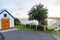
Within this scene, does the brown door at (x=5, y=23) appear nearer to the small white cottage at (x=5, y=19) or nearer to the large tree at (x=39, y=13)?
the small white cottage at (x=5, y=19)

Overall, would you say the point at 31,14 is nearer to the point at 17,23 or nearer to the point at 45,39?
the point at 17,23

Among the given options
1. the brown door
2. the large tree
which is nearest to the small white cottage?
the brown door

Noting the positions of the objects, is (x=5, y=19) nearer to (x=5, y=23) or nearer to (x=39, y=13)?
(x=5, y=23)

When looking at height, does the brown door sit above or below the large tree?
below

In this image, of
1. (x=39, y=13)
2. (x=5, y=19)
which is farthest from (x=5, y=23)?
(x=39, y=13)

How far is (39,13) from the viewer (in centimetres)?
2541

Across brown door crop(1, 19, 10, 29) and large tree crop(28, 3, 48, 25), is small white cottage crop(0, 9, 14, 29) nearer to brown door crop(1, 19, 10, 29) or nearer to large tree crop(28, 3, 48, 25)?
brown door crop(1, 19, 10, 29)

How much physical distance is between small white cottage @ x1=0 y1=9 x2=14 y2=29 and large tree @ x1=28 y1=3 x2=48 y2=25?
3.96m

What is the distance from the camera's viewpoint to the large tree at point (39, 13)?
2541cm

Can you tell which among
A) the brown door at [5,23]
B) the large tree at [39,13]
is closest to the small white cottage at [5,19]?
the brown door at [5,23]

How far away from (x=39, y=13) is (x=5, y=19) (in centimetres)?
616

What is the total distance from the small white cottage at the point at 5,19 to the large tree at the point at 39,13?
396 centimetres

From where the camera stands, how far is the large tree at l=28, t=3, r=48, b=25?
25.4 m

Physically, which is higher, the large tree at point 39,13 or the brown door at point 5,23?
the large tree at point 39,13
